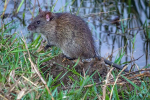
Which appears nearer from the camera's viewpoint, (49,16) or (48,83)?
(48,83)

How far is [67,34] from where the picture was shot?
203 inches

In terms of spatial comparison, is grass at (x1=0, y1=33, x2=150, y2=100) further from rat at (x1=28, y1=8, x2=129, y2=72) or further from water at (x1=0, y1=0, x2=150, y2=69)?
water at (x1=0, y1=0, x2=150, y2=69)

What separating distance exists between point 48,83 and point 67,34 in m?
1.58

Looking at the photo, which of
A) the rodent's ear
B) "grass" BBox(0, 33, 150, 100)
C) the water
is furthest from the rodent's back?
the water

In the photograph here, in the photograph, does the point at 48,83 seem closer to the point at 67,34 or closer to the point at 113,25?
the point at 67,34

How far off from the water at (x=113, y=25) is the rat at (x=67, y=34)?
4.34ft

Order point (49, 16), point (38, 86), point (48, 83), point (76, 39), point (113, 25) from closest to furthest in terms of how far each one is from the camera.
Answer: point (38, 86) → point (48, 83) → point (76, 39) → point (49, 16) → point (113, 25)

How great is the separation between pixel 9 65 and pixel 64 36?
1.21m

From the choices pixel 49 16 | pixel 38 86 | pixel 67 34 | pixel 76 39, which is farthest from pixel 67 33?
pixel 38 86

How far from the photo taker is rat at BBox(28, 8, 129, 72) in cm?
509

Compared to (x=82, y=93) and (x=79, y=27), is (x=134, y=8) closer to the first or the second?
(x=79, y=27)

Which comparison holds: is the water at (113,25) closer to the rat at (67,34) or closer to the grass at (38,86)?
the rat at (67,34)

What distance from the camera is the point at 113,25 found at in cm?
838

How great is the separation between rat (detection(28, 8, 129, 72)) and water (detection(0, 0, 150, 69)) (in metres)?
1.32
